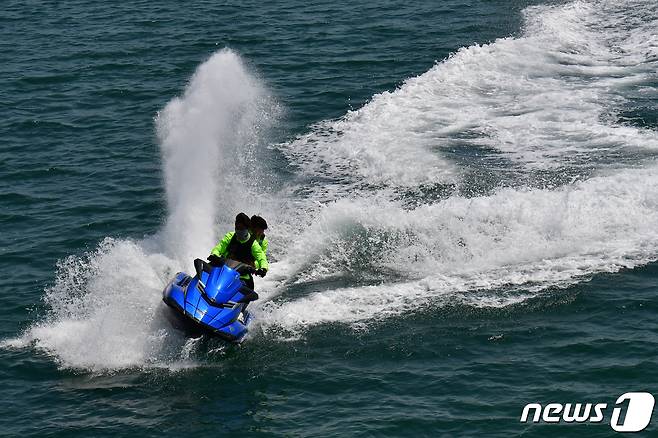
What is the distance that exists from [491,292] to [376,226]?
3.51 meters

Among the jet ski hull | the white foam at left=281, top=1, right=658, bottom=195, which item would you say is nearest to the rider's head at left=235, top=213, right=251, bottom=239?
the jet ski hull

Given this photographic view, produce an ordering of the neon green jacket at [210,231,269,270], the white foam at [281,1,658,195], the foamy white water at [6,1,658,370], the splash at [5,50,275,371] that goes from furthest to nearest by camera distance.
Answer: the white foam at [281,1,658,195] < the foamy white water at [6,1,658,370] < the neon green jacket at [210,231,269,270] < the splash at [5,50,275,371]

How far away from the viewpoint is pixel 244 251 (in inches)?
787

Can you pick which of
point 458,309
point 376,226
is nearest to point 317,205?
point 376,226

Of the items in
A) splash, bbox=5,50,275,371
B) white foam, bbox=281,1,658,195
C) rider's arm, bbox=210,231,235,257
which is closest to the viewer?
splash, bbox=5,50,275,371

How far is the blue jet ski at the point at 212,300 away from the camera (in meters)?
18.5

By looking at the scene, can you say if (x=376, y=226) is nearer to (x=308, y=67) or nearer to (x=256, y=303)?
(x=256, y=303)

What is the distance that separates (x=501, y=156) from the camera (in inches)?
1066

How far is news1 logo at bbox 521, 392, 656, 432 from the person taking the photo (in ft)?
52.7

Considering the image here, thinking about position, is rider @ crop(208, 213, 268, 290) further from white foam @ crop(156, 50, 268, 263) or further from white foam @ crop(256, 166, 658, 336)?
white foam @ crop(156, 50, 268, 263)

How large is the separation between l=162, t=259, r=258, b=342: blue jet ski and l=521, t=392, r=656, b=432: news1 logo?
5087mm

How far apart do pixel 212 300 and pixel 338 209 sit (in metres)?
5.54

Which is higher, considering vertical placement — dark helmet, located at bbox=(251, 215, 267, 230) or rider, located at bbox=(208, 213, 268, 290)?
dark helmet, located at bbox=(251, 215, 267, 230)

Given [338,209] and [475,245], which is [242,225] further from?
[475,245]
